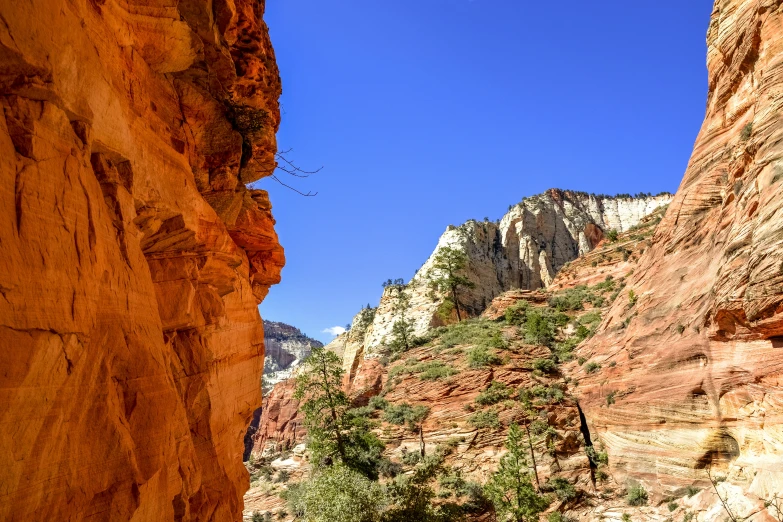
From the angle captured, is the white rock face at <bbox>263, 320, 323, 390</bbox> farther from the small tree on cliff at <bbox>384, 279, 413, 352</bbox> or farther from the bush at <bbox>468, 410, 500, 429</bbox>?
the bush at <bbox>468, 410, 500, 429</bbox>

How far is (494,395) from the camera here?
3247 centimetres

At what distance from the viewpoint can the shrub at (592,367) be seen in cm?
3100

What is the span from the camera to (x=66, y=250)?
530cm

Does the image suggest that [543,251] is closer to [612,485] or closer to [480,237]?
[480,237]

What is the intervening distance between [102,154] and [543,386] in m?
31.7

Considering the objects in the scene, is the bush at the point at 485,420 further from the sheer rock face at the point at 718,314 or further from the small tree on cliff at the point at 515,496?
the small tree on cliff at the point at 515,496

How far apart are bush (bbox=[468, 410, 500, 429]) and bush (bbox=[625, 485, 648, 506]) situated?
9.01m

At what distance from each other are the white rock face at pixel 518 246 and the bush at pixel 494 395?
3138cm

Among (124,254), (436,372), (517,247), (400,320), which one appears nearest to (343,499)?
(124,254)

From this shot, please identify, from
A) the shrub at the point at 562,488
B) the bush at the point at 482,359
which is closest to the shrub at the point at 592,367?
the bush at the point at 482,359

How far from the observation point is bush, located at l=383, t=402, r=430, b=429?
3341cm

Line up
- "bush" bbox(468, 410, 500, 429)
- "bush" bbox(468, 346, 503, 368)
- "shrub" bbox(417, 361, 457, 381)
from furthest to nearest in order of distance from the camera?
1. "shrub" bbox(417, 361, 457, 381)
2. "bush" bbox(468, 346, 503, 368)
3. "bush" bbox(468, 410, 500, 429)

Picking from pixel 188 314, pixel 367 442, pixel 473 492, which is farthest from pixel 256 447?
pixel 188 314

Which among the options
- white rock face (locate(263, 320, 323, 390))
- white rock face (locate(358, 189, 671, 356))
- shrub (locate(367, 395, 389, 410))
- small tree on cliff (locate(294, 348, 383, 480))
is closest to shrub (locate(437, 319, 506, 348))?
shrub (locate(367, 395, 389, 410))
